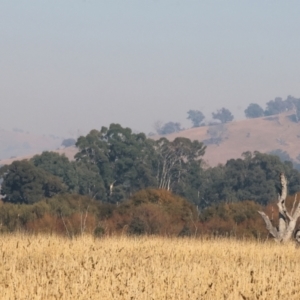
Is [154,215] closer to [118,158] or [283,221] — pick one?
[283,221]

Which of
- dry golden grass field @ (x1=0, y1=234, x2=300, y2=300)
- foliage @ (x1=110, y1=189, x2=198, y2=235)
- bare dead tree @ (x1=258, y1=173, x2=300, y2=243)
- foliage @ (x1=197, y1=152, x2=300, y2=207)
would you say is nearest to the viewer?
dry golden grass field @ (x1=0, y1=234, x2=300, y2=300)

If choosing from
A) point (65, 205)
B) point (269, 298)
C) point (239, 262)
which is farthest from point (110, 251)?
point (65, 205)

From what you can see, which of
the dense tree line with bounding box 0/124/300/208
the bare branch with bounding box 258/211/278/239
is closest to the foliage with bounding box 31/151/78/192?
the dense tree line with bounding box 0/124/300/208

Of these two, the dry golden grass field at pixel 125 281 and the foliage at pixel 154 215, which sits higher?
the dry golden grass field at pixel 125 281

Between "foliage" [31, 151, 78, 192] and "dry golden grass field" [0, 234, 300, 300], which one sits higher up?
"foliage" [31, 151, 78, 192]

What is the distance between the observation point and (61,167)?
76438 millimetres

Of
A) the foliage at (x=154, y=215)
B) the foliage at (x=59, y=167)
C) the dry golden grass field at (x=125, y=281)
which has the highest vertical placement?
the foliage at (x=59, y=167)

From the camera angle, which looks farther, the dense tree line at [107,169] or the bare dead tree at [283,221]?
the dense tree line at [107,169]

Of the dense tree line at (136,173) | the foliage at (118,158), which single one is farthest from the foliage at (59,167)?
the foliage at (118,158)

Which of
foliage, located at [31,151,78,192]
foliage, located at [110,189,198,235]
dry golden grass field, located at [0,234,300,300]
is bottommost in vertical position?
foliage, located at [110,189,198,235]

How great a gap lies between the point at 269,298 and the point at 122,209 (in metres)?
29.9

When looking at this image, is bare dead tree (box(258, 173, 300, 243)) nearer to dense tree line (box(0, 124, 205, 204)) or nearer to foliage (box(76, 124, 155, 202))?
dense tree line (box(0, 124, 205, 204))

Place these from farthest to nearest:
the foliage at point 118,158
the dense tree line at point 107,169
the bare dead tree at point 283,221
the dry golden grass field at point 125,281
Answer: the foliage at point 118,158
the dense tree line at point 107,169
the bare dead tree at point 283,221
the dry golden grass field at point 125,281

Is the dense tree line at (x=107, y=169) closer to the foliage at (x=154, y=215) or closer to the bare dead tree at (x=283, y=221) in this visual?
the foliage at (x=154, y=215)
